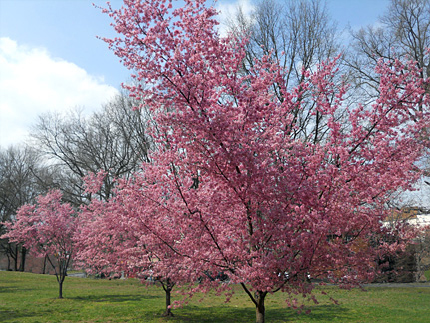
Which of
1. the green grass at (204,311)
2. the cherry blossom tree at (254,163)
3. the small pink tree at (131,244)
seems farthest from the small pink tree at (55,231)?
the cherry blossom tree at (254,163)

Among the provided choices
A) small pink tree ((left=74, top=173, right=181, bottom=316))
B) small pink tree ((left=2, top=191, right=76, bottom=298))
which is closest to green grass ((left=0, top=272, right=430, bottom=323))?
small pink tree ((left=74, top=173, right=181, bottom=316))

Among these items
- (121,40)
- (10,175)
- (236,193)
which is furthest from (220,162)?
(10,175)

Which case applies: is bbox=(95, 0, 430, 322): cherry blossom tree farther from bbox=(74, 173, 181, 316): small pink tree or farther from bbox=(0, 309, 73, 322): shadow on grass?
bbox=(0, 309, 73, 322): shadow on grass

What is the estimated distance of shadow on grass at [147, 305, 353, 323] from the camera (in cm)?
1137

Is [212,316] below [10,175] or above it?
below

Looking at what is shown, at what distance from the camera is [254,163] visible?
4992 mm

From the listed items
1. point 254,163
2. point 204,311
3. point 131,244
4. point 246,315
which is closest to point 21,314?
point 131,244

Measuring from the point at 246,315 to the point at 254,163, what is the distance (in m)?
8.87

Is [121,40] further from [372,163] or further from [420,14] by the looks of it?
[420,14]

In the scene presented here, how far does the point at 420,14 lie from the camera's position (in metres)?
19.4

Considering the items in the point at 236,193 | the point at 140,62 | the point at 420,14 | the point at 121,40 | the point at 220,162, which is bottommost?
the point at 236,193

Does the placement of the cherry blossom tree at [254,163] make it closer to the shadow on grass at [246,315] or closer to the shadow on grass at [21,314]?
the shadow on grass at [246,315]

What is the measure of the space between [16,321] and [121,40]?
9541 mm

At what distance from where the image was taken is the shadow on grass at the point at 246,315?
11.4 meters
